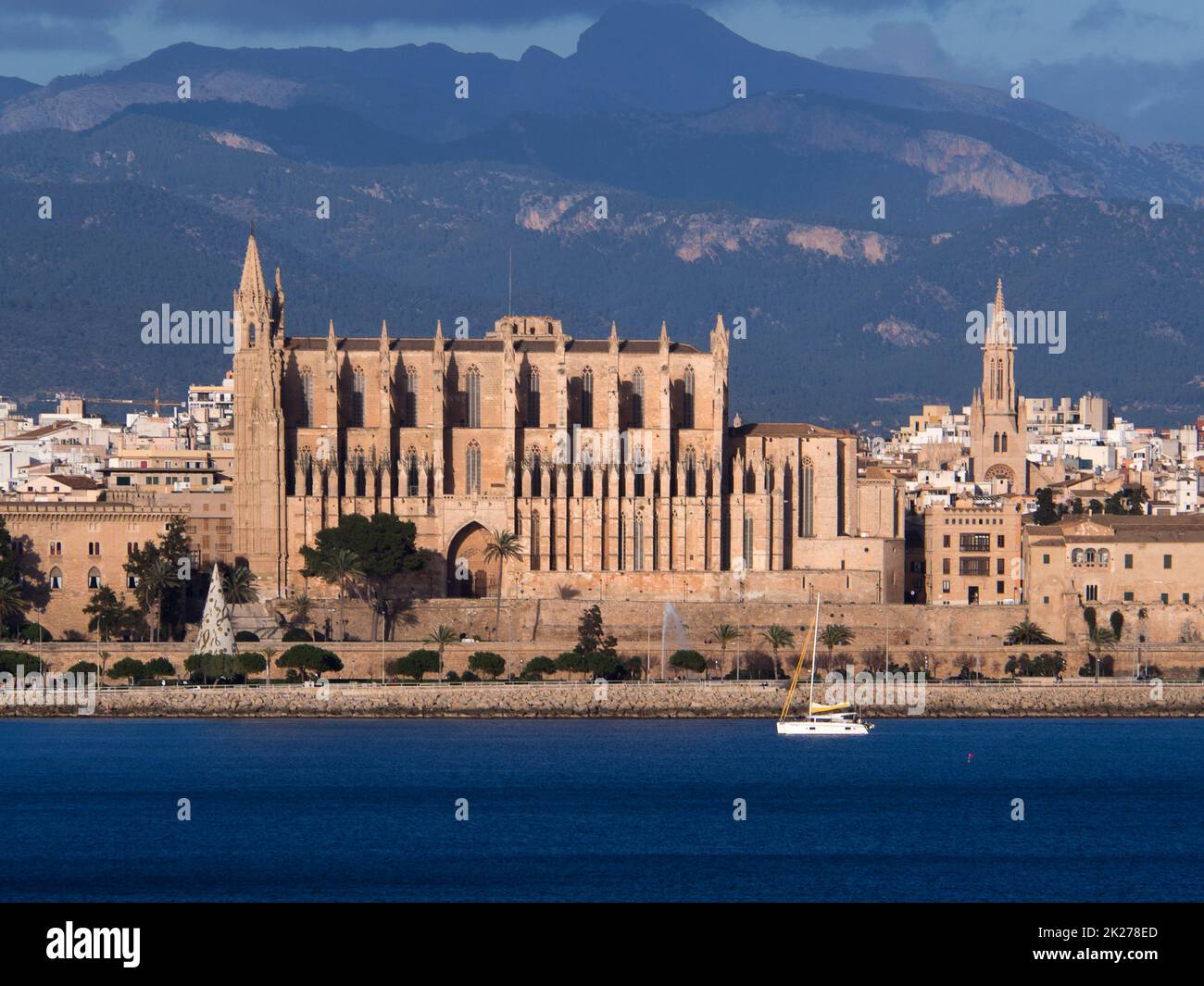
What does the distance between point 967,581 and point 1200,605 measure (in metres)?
11.4

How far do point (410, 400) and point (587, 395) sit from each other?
5.79 m

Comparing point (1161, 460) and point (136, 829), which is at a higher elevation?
point (1161, 460)

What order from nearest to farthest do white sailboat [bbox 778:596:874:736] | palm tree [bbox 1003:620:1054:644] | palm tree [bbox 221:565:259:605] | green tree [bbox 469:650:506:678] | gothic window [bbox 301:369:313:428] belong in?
white sailboat [bbox 778:596:874:736], green tree [bbox 469:650:506:678], palm tree [bbox 1003:620:1054:644], palm tree [bbox 221:565:259:605], gothic window [bbox 301:369:313:428]

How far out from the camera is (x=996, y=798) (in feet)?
199

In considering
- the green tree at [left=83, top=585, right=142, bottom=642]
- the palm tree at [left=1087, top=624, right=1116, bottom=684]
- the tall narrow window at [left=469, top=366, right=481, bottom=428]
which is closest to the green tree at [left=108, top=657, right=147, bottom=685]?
the green tree at [left=83, top=585, right=142, bottom=642]

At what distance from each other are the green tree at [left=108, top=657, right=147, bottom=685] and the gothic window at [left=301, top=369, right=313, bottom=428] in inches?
567

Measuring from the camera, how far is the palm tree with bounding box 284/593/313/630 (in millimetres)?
85875

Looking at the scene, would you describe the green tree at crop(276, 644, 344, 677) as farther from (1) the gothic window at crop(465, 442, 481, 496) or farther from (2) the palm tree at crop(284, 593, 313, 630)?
(1) the gothic window at crop(465, 442, 481, 496)

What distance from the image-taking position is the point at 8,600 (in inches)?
3292

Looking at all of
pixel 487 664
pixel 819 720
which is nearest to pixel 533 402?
pixel 487 664

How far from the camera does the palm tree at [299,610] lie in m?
85.9

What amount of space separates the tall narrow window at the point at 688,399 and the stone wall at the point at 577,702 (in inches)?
704
